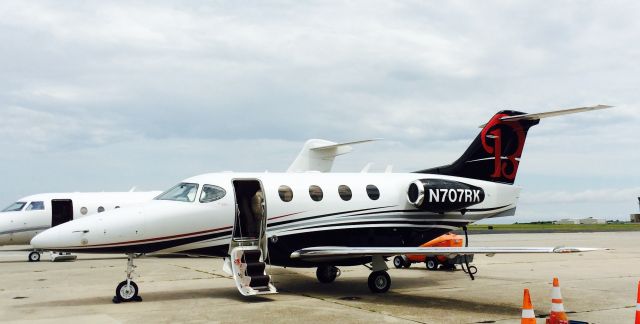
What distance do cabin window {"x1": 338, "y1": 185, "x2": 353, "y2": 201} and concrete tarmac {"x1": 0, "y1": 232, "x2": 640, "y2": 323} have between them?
215 centimetres

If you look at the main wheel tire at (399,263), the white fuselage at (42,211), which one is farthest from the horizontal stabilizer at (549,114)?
the white fuselage at (42,211)

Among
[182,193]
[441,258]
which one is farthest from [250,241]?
[441,258]

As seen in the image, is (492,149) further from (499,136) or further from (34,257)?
(34,257)

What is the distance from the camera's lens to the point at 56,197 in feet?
77.1

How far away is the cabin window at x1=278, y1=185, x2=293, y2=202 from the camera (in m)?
13.2

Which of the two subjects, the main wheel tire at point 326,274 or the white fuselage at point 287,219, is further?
the main wheel tire at point 326,274

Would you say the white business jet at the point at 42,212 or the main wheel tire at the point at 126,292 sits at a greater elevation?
the white business jet at the point at 42,212

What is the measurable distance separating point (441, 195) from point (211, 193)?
227 inches

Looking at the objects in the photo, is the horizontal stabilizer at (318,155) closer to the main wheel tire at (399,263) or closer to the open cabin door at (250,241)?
the main wheel tire at (399,263)

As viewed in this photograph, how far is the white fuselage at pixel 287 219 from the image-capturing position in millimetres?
11617

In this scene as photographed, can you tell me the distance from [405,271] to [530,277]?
364 centimetres

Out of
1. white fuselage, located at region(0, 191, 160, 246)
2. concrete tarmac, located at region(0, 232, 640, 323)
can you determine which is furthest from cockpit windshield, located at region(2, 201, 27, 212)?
concrete tarmac, located at region(0, 232, 640, 323)

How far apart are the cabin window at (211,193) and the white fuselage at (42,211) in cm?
1275

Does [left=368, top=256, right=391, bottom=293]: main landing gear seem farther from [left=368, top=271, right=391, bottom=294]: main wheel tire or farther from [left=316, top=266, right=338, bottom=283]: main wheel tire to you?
[left=316, top=266, right=338, bottom=283]: main wheel tire
